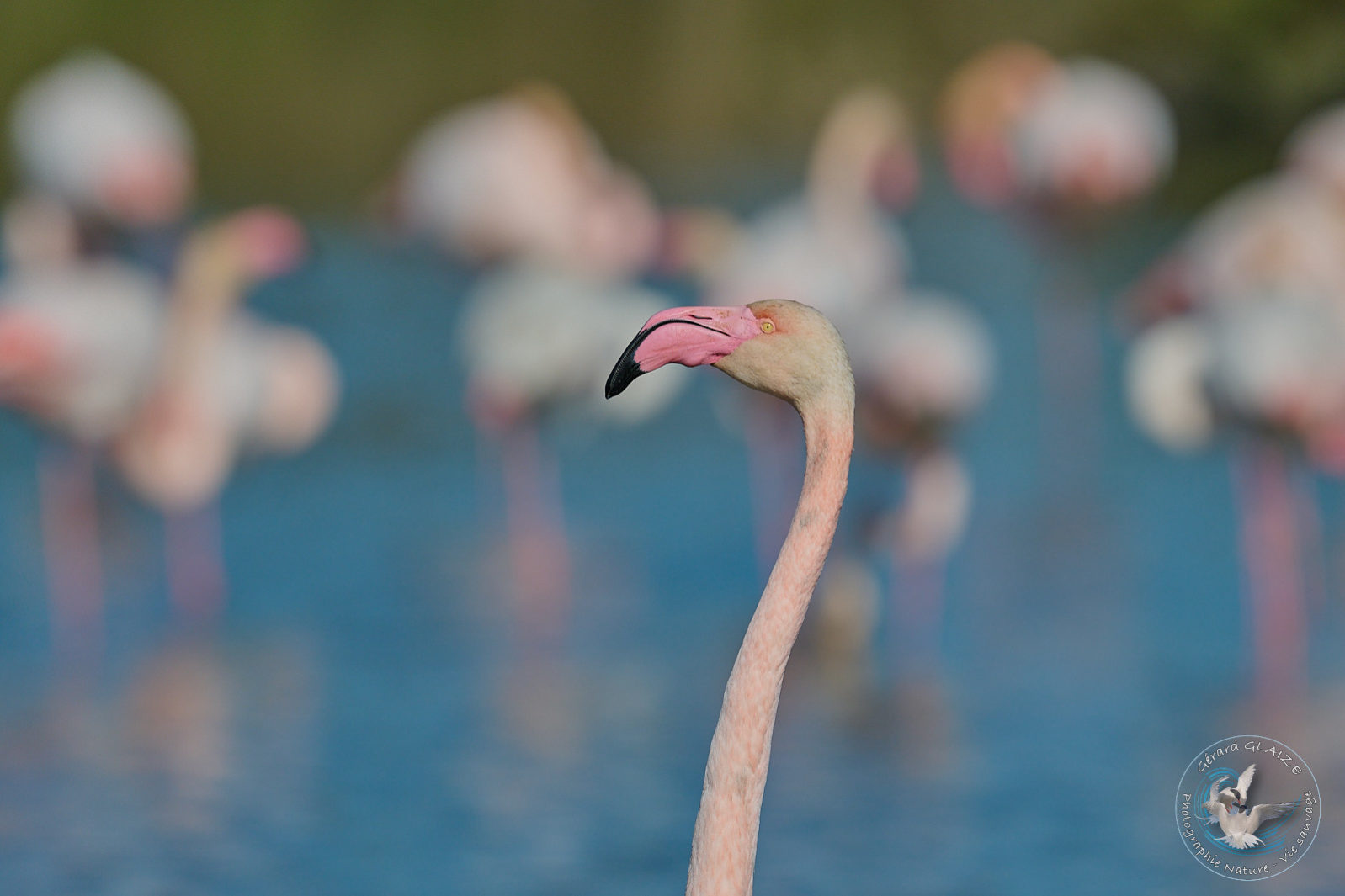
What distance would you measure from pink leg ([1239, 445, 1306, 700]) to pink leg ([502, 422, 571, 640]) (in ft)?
6.65

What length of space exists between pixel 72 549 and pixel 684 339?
15.6 feet

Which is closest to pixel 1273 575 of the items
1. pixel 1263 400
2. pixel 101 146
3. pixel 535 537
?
pixel 1263 400

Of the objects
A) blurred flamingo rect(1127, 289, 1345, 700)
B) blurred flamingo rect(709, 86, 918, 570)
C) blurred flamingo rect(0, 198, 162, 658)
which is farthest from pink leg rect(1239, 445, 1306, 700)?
blurred flamingo rect(0, 198, 162, 658)

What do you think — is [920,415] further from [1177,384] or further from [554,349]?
[554,349]

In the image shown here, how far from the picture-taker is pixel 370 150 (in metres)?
12.5

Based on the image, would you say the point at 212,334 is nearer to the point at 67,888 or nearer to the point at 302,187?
the point at 67,888

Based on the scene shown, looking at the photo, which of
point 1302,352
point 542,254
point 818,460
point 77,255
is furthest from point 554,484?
point 818,460

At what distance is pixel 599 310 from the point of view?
A: 7.35m

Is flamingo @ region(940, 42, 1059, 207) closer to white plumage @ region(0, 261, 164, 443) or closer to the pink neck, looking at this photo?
white plumage @ region(0, 261, 164, 443)

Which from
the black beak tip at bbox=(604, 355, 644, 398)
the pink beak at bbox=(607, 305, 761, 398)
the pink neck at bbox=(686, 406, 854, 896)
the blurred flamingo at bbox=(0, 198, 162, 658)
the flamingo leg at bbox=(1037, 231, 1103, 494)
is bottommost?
the pink neck at bbox=(686, 406, 854, 896)

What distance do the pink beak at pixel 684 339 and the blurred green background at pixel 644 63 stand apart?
364 inches

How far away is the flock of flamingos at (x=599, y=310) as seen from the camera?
6230 millimetres

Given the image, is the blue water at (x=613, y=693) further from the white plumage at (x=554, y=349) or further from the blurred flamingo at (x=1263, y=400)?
the white plumage at (x=554, y=349)

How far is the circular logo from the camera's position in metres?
3.46
